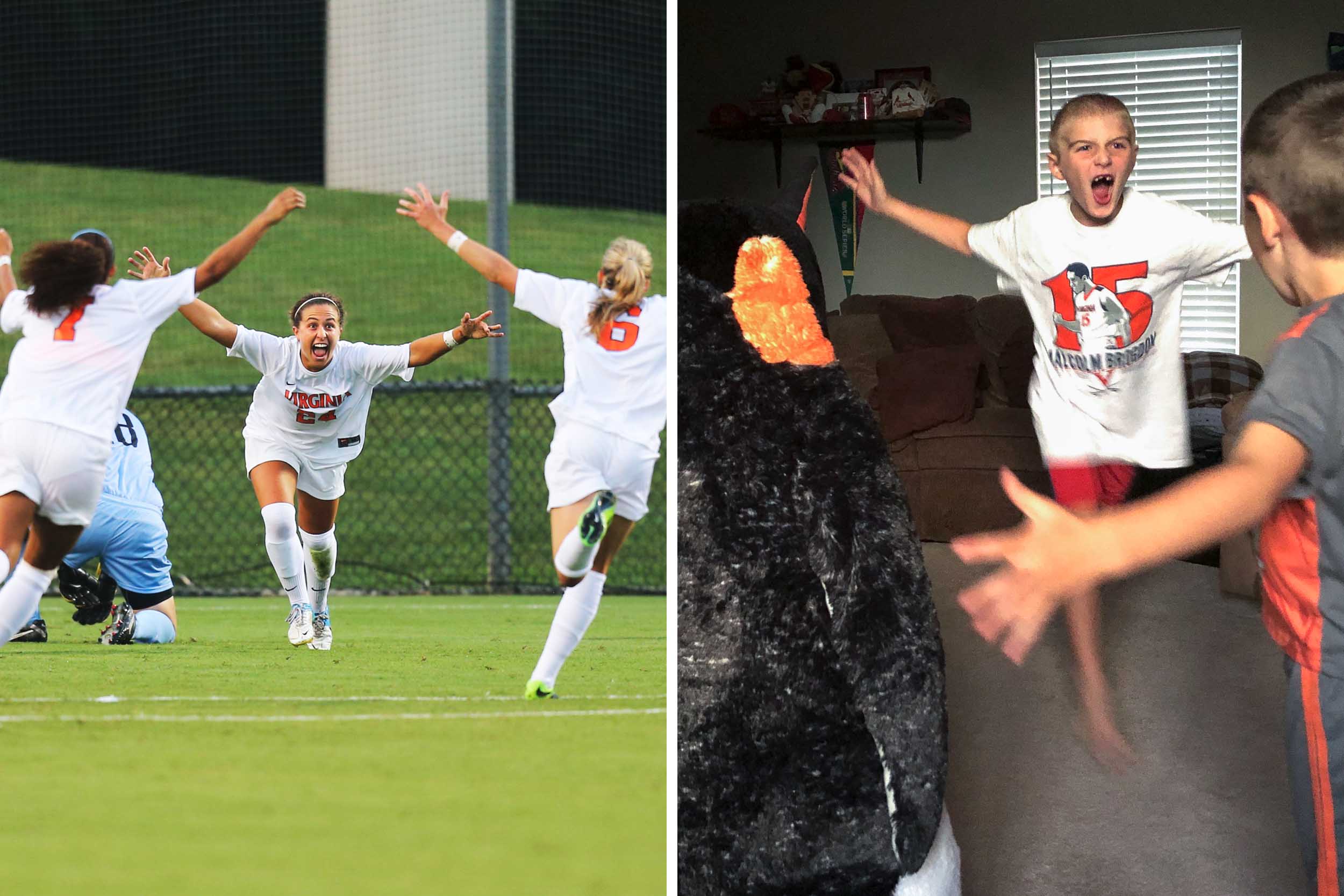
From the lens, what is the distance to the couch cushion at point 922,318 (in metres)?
2.54

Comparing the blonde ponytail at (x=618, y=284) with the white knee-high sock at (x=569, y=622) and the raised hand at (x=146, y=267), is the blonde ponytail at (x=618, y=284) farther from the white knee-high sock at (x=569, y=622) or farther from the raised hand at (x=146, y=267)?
the raised hand at (x=146, y=267)

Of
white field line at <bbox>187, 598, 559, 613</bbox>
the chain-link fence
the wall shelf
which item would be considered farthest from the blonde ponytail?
the chain-link fence

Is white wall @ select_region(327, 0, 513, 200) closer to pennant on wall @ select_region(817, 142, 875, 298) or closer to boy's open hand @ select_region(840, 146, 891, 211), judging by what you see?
pennant on wall @ select_region(817, 142, 875, 298)

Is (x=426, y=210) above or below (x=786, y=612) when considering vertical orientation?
above

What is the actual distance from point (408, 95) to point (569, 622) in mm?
6299

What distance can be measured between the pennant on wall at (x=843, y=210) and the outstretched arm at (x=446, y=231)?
22.9 inches

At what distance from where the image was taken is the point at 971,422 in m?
3.11

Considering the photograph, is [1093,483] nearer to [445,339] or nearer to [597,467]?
[597,467]

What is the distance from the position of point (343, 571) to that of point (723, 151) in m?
2.49

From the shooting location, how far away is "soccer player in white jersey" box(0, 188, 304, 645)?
180cm

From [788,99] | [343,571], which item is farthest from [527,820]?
[343,571]

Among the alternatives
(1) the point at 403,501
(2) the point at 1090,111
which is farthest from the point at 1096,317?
(1) the point at 403,501

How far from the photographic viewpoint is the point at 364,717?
2154 millimetres

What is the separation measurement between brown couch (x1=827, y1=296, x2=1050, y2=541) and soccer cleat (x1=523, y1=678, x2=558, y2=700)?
977 mm
